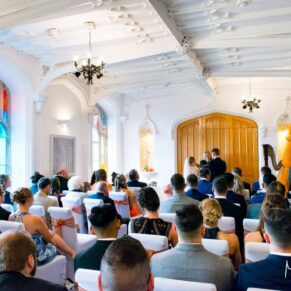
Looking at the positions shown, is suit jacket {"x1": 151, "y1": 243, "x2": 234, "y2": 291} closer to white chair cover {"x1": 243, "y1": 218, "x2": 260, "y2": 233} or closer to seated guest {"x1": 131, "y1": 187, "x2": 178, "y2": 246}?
seated guest {"x1": 131, "y1": 187, "x2": 178, "y2": 246}

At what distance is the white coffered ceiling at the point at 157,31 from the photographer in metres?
4.91

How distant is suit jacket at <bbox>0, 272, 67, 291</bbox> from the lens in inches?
65.6

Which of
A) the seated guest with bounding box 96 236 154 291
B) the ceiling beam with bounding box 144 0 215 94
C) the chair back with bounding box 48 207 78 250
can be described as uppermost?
the ceiling beam with bounding box 144 0 215 94

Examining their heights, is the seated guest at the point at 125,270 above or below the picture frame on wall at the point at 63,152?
below

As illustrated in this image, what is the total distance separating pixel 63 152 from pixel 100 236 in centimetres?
668

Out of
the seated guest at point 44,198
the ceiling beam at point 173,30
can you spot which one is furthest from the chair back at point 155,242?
the ceiling beam at point 173,30

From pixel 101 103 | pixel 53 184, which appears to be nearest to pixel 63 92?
pixel 101 103

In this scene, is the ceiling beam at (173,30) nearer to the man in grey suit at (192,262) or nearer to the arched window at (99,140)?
the man in grey suit at (192,262)

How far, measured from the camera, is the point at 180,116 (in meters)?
12.2

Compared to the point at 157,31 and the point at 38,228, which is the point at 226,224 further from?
the point at 157,31

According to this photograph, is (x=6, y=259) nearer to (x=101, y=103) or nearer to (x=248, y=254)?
(x=248, y=254)

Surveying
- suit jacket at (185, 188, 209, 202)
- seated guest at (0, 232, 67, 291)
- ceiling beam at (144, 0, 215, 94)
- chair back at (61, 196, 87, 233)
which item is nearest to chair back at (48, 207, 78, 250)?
chair back at (61, 196, 87, 233)

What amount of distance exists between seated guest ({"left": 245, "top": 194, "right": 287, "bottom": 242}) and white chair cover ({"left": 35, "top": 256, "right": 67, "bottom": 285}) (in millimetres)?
1562

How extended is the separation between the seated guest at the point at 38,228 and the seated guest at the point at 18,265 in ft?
4.15
